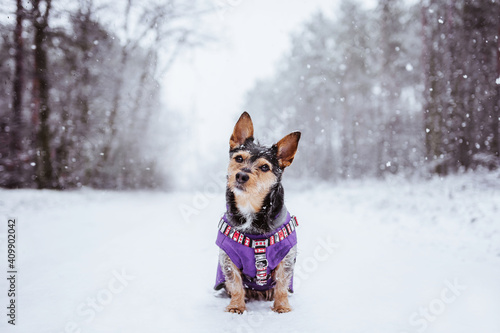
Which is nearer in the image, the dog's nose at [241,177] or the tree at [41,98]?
the dog's nose at [241,177]

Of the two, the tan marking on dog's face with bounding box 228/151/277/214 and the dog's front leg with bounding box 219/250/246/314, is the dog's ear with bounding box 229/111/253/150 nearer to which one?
the tan marking on dog's face with bounding box 228/151/277/214

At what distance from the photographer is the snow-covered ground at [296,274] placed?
2.93 metres

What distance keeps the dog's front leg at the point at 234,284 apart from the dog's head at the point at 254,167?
1.92 feet

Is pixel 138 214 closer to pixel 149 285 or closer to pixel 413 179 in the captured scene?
pixel 149 285

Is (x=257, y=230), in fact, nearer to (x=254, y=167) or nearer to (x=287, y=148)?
(x=254, y=167)

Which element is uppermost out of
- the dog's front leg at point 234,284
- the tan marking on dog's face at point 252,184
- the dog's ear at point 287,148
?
the dog's ear at point 287,148

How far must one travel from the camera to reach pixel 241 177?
126 inches

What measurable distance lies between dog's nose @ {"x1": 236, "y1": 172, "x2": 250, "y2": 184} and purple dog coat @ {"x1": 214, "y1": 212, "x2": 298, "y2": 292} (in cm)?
54

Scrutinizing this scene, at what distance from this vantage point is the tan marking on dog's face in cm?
326

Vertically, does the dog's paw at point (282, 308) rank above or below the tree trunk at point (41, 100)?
below

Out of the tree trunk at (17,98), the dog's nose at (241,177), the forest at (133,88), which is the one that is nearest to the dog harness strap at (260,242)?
the dog's nose at (241,177)

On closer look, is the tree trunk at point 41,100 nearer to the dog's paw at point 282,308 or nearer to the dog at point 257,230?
the dog at point 257,230
